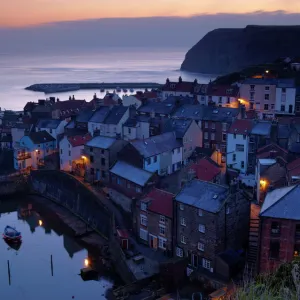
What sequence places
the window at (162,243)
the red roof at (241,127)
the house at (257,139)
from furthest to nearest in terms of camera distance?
the red roof at (241,127) < the house at (257,139) < the window at (162,243)

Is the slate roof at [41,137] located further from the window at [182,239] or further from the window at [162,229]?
the window at [182,239]

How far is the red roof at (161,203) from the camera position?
28.0 metres

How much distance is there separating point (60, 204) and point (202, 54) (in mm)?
166923

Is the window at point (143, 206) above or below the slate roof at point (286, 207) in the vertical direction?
below

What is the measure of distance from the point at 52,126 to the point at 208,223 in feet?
97.3

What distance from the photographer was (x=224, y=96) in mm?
57594

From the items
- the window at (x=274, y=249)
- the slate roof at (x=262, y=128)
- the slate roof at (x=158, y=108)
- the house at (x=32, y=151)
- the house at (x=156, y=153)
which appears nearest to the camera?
the window at (x=274, y=249)

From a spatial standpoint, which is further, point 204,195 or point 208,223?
point 204,195

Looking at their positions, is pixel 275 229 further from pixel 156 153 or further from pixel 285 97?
pixel 285 97

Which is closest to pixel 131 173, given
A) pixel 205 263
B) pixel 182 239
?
pixel 182 239

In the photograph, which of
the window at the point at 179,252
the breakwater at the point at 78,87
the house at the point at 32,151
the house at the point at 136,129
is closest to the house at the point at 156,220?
the window at the point at 179,252

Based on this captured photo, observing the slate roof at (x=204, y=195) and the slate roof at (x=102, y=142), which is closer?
the slate roof at (x=204, y=195)

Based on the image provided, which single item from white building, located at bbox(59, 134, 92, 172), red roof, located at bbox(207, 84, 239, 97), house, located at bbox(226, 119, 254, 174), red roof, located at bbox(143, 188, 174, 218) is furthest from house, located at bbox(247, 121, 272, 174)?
red roof, located at bbox(207, 84, 239, 97)

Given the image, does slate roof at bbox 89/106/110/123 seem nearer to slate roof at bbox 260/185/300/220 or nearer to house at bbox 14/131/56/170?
house at bbox 14/131/56/170
